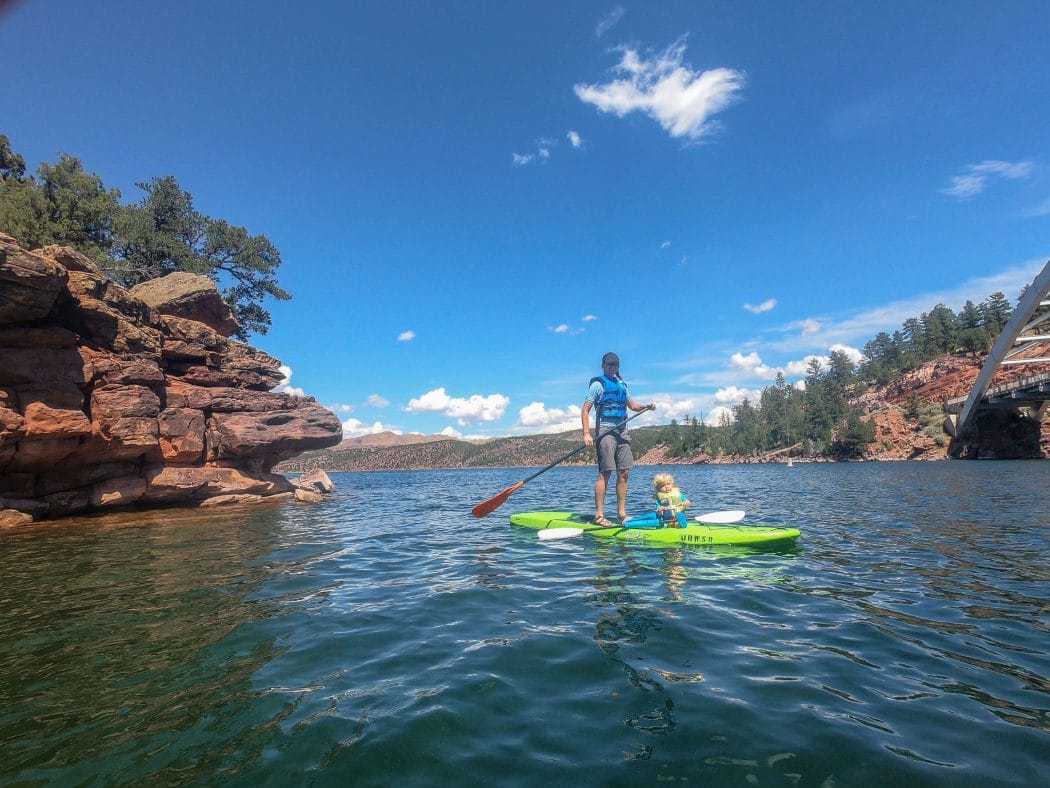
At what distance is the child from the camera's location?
9960 mm

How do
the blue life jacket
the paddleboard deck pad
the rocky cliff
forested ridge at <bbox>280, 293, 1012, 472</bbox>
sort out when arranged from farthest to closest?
1. forested ridge at <bbox>280, 293, 1012, 472</bbox>
2. the rocky cliff
3. the blue life jacket
4. the paddleboard deck pad

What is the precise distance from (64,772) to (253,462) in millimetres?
25371

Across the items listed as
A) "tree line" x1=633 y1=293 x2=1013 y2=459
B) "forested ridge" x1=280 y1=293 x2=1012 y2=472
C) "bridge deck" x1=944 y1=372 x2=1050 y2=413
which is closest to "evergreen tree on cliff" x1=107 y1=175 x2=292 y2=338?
"forested ridge" x1=280 y1=293 x2=1012 y2=472

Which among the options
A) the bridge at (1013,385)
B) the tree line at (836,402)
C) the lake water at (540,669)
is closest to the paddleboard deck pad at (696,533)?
the lake water at (540,669)

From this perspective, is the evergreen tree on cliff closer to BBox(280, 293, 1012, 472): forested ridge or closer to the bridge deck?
BBox(280, 293, 1012, 472): forested ridge

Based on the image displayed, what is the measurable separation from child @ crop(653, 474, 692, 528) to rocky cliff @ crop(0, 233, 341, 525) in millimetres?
18748

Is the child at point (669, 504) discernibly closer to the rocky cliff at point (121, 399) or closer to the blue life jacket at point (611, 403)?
the blue life jacket at point (611, 403)

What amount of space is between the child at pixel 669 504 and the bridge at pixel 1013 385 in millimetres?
41927

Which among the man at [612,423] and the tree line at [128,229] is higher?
the tree line at [128,229]

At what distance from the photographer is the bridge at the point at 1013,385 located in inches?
1521

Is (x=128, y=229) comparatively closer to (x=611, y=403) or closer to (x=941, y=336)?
(x=611, y=403)

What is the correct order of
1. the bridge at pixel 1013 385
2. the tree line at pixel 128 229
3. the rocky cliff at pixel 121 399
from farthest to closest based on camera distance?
the bridge at pixel 1013 385, the tree line at pixel 128 229, the rocky cliff at pixel 121 399

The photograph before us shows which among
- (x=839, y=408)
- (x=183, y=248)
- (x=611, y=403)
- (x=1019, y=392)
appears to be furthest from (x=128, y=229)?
(x=839, y=408)

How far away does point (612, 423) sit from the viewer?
35.0ft
